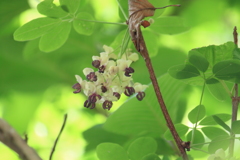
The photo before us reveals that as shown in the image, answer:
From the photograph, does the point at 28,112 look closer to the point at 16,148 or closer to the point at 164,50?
the point at 164,50

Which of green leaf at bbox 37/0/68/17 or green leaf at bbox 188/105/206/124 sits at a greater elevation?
green leaf at bbox 37/0/68/17

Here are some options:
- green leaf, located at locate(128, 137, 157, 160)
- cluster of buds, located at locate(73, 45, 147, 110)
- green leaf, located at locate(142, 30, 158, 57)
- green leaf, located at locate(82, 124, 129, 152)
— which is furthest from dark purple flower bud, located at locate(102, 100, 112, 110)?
green leaf, located at locate(82, 124, 129, 152)

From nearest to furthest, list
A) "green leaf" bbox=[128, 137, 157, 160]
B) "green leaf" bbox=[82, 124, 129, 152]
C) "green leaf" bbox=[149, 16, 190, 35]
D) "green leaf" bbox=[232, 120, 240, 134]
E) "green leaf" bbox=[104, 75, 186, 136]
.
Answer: "green leaf" bbox=[232, 120, 240, 134] → "green leaf" bbox=[128, 137, 157, 160] → "green leaf" bbox=[149, 16, 190, 35] → "green leaf" bbox=[104, 75, 186, 136] → "green leaf" bbox=[82, 124, 129, 152]

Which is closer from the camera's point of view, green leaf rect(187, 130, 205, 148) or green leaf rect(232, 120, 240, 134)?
green leaf rect(232, 120, 240, 134)

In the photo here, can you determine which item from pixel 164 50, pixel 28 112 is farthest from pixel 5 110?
pixel 164 50

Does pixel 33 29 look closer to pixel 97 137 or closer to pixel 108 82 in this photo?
pixel 108 82

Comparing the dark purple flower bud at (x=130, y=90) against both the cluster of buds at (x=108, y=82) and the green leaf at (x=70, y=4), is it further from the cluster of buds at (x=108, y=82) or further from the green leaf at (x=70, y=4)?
the green leaf at (x=70, y=4)

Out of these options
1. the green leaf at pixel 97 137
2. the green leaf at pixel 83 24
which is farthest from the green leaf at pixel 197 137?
the green leaf at pixel 97 137

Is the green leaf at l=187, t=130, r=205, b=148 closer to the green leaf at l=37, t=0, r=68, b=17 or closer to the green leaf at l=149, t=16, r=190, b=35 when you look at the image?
the green leaf at l=149, t=16, r=190, b=35
